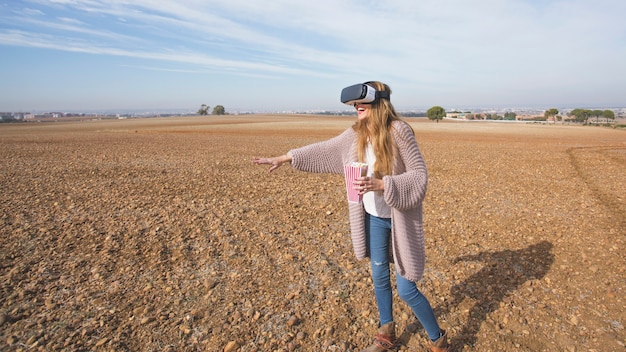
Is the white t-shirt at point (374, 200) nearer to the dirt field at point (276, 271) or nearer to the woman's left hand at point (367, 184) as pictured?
the woman's left hand at point (367, 184)

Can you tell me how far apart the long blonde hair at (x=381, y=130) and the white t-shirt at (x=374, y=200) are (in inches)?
2.8

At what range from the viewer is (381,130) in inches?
102

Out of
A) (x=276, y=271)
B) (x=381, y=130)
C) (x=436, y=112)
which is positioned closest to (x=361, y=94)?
(x=381, y=130)

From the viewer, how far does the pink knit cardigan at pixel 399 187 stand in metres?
2.51

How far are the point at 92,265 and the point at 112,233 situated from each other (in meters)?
1.36

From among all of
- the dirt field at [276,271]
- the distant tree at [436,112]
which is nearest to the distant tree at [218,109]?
the distant tree at [436,112]

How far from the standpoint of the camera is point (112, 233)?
6293 millimetres

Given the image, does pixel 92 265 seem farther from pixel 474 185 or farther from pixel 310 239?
pixel 474 185

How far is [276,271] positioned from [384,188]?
295cm

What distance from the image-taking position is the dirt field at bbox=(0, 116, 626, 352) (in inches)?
141

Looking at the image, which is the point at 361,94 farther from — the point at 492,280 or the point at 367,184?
the point at 492,280

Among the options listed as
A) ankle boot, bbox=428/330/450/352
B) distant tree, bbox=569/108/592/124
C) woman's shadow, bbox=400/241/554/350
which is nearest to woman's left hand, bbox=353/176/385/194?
ankle boot, bbox=428/330/450/352

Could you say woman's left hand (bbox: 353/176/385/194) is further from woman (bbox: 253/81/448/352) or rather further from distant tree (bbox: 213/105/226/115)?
distant tree (bbox: 213/105/226/115)

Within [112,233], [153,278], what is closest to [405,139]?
[153,278]
